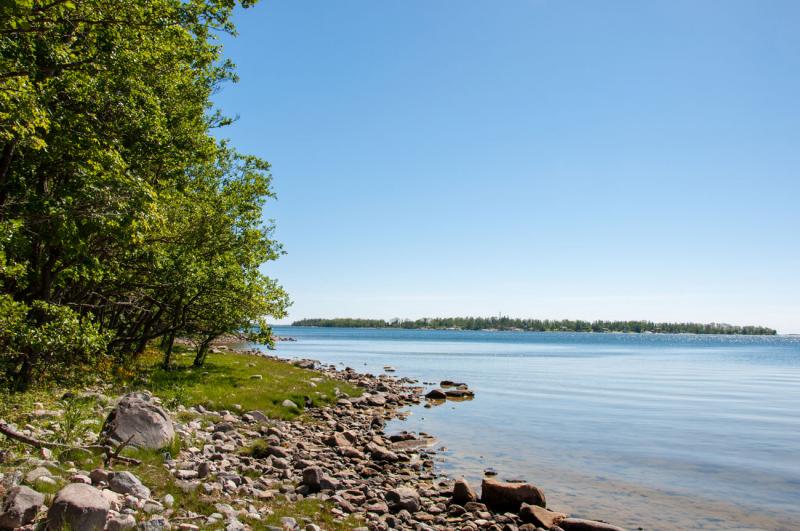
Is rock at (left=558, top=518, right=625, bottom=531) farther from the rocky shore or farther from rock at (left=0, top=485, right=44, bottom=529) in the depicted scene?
rock at (left=0, top=485, right=44, bottom=529)

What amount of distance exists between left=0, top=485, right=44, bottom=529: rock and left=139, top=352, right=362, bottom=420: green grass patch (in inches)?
451

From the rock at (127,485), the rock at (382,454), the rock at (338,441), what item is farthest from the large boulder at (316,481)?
the rock at (338,441)

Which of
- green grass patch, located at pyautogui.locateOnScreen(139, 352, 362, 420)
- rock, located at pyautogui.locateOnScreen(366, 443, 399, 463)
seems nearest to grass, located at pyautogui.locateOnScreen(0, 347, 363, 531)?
green grass patch, located at pyautogui.locateOnScreen(139, 352, 362, 420)

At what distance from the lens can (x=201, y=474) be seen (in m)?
13.8

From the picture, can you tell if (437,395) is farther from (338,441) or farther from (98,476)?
(98,476)

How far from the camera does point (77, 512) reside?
9109mm

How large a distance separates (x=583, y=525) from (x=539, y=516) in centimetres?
117

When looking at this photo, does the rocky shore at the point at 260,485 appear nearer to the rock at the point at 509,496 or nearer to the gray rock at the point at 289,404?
the rock at the point at 509,496

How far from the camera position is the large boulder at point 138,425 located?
46.0 ft

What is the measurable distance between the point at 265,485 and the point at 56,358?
8498 mm

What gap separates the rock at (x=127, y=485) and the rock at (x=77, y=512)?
1467 mm

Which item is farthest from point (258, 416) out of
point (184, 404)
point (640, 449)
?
point (640, 449)

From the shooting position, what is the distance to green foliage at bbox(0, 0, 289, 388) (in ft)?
42.5

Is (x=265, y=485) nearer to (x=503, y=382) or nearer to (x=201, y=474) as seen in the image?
(x=201, y=474)
